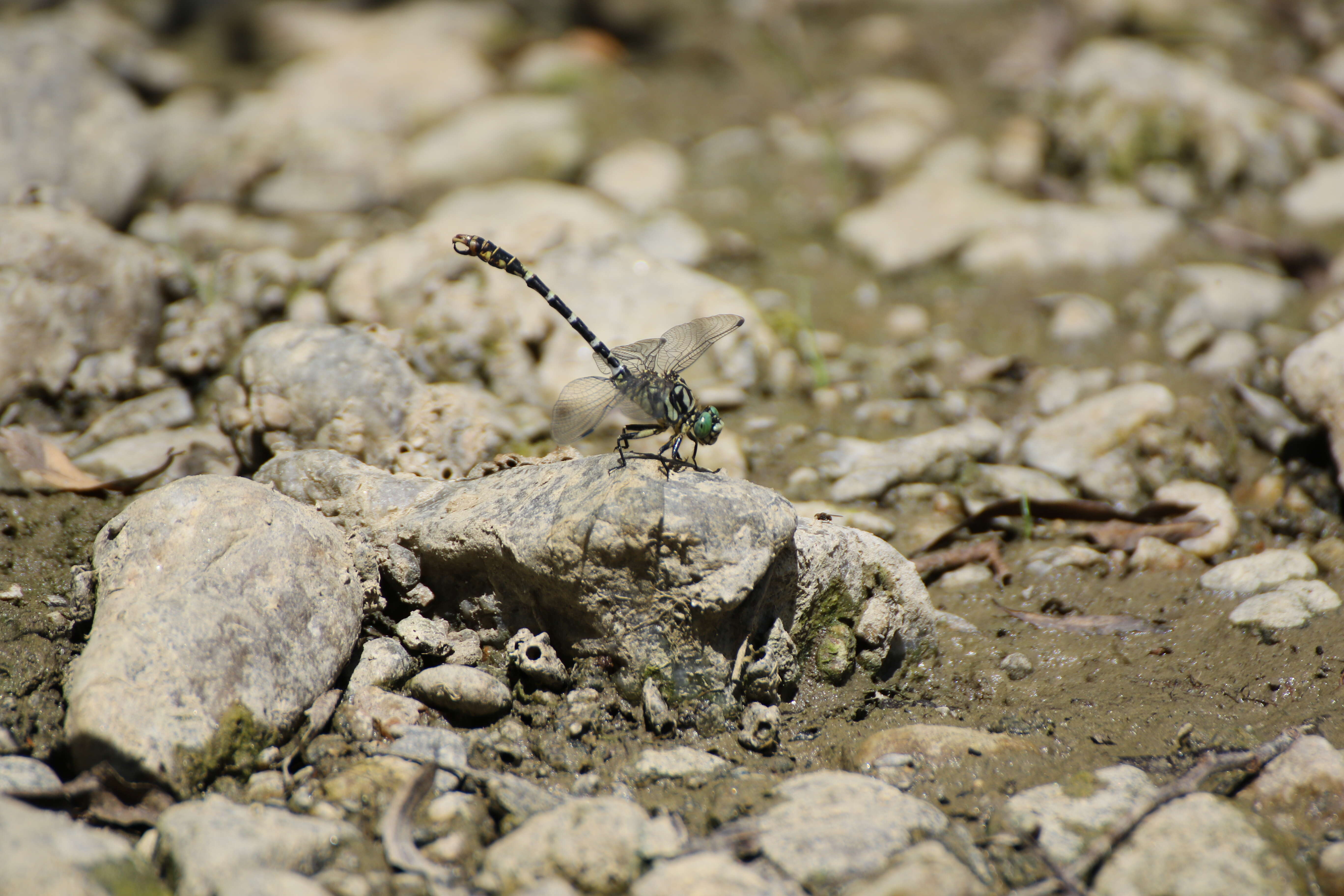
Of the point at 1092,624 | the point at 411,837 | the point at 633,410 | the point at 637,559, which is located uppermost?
the point at 633,410

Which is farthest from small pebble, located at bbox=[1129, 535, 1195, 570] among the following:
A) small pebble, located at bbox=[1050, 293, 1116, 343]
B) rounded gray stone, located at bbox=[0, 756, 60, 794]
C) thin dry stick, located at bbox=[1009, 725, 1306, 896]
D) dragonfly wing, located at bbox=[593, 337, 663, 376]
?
rounded gray stone, located at bbox=[0, 756, 60, 794]

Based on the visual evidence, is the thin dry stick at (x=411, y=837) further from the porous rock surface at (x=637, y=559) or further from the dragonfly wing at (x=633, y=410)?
the dragonfly wing at (x=633, y=410)

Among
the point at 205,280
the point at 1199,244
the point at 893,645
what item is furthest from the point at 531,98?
the point at 893,645

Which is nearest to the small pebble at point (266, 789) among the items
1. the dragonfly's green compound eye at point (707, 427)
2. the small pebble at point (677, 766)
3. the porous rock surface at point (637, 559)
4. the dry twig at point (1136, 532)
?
the porous rock surface at point (637, 559)

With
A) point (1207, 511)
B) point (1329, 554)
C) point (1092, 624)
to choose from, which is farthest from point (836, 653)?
point (1329, 554)

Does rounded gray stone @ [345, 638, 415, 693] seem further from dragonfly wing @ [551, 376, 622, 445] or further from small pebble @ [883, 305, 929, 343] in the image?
small pebble @ [883, 305, 929, 343]

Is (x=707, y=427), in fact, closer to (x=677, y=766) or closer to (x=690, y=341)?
(x=690, y=341)
